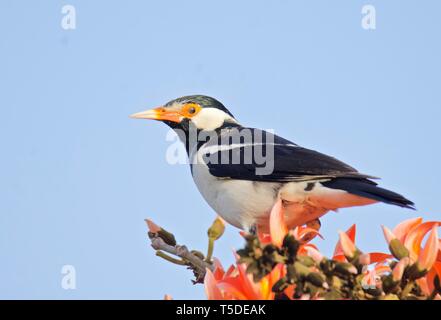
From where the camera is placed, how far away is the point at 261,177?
19.7 feet

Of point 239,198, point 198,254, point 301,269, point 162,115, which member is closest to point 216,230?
point 198,254

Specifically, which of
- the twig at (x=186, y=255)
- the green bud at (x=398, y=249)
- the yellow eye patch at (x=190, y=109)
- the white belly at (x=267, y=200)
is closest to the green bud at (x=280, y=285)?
the green bud at (x=398, y=249)

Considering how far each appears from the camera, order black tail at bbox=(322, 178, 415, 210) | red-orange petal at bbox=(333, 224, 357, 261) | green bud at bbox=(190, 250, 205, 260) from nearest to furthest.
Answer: red-orange petal at bbox=(333, 224, 357, 261), green bud at bbox=(190, 250, 205, 260), black tail at bbox=(322, 178, 415, 210)

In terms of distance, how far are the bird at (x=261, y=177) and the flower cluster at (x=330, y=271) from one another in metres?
1.47

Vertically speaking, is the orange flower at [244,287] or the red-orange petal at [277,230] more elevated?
the red-orange petal at [277,230]

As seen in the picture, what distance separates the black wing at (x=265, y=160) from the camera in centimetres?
571

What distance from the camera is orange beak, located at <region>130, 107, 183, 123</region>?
280 inches

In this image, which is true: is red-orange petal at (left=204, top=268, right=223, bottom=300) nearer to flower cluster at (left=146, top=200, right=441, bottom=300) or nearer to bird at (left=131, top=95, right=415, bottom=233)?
flower cluster at (left=146, top=200, right=441, bottom=300)

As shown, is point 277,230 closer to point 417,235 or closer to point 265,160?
point 417,235

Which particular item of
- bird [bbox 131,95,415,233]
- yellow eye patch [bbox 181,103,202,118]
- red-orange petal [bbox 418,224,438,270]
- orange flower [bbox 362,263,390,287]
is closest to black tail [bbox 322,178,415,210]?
bird [bbox 131,95,415,233]

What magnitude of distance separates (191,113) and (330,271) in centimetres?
461

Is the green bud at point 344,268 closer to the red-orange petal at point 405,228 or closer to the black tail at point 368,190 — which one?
the red-orange petal at point 405,228
